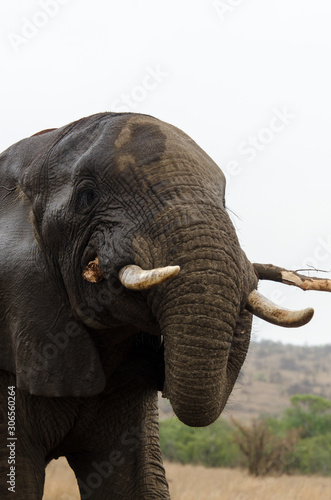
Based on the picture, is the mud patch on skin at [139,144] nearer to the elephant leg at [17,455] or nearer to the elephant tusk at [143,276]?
the elephant tusk at [143,276]

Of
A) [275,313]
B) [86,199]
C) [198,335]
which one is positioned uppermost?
[86,199]

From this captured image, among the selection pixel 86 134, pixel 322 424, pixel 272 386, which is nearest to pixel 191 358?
pixel 86 134

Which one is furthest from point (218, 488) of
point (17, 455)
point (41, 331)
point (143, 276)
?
point (143, 276)

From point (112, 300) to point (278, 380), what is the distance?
35.5 metres

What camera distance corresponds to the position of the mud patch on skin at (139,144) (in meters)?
3.62

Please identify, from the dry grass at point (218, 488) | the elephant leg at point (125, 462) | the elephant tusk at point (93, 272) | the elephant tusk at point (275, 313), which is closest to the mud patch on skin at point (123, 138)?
the elephant tusk at point (93, 272)

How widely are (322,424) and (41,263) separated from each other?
1401 cm

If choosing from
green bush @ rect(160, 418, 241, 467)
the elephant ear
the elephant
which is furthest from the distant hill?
the elephant ear

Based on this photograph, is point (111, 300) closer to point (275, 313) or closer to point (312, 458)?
point (275, 313)

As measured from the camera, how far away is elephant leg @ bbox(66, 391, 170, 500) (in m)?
4.65

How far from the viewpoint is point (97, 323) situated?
380 centimetres

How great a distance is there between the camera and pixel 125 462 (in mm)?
4699

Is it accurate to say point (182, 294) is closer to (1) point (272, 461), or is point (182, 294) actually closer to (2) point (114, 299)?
(2) point (114, 299)

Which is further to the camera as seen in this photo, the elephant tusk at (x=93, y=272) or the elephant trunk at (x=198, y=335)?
the elephant tusk at (x=93, y=272)
